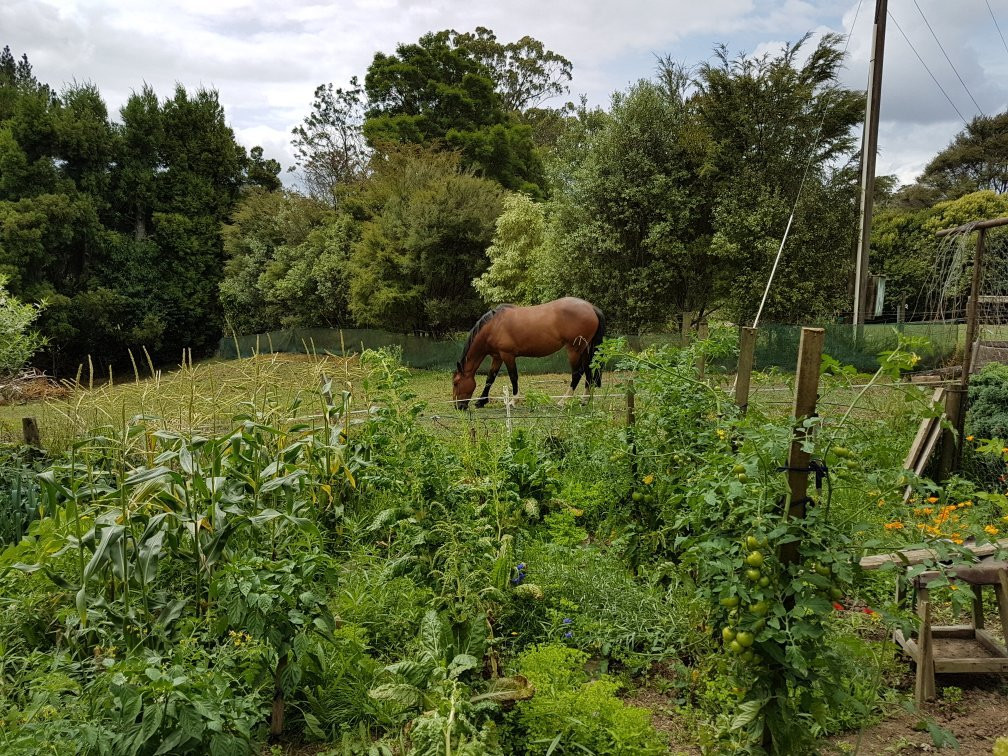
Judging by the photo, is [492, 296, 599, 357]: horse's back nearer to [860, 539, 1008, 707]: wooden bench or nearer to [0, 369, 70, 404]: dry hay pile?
[860, 539, 1008, 707]: wooden bench

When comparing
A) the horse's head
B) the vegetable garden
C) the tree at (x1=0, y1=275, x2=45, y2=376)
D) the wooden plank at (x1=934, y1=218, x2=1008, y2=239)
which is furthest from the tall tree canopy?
the wooden plank at (x1=934, y1=218, x2=1008, y2=239)

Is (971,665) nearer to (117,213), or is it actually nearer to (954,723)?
(954,723)

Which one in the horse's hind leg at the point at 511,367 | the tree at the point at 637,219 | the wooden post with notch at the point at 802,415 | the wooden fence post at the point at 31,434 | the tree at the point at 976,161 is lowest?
the wooden fence post at the point at 31,434

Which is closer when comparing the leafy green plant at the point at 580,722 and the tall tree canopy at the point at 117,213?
the leafy green plant at the point at 580,722

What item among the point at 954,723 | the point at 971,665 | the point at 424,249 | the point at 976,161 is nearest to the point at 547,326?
the point at 971,665

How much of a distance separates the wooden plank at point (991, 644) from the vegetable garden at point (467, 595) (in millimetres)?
446

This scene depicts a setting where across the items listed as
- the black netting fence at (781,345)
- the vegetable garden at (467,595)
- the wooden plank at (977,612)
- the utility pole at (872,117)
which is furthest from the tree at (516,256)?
the wooden plank at (977,612)

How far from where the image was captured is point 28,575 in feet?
10.0

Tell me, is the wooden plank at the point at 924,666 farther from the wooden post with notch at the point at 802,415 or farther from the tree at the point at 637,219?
the tree at the point at 637,219

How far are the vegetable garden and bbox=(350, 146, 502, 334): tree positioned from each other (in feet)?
44.7

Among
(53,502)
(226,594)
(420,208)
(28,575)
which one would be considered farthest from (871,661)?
(420,208)

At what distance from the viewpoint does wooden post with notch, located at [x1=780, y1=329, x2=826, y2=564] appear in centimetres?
192

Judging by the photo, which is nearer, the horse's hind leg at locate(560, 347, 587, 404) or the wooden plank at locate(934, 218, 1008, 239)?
the wooden plank at locate(934, 218, 1008, 239)

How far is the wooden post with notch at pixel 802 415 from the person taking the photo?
1917 millimetres
